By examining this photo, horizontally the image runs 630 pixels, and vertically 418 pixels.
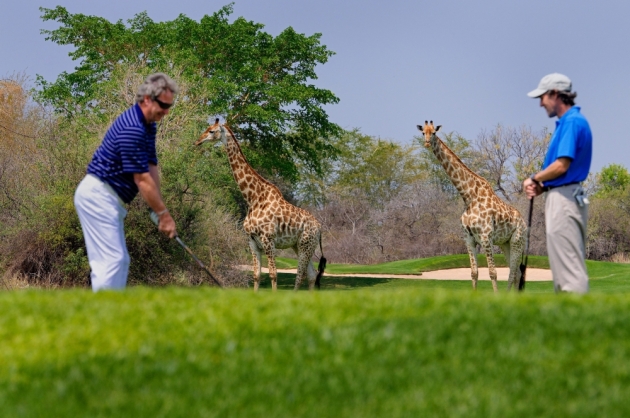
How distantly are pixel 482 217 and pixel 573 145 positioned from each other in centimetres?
800

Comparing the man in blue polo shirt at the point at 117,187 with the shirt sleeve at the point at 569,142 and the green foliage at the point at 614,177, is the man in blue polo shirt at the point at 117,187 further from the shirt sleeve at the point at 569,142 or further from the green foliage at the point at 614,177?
the green foliage at the point at 614,177

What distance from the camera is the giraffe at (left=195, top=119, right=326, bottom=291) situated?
17203mm

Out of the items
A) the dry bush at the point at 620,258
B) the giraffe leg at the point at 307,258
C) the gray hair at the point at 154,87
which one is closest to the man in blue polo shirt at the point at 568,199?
the gray hair at the point at 154,87

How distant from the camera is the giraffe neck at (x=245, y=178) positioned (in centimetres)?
1753

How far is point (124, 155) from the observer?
327 inches

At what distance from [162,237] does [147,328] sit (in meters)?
14.9

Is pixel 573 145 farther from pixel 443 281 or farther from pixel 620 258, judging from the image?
pixel 620 258

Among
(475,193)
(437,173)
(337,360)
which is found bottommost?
(337,360)

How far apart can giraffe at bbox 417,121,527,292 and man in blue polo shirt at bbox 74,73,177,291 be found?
9114 mm

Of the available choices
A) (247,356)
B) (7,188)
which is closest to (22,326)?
(247,356)

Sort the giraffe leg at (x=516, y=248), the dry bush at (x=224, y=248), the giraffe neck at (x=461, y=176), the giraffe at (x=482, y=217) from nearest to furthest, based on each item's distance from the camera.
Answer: the giraffe at (x=482, y=217) → the giraffe neck at (x=461, y=176) → the giraffe leg at (x=516, y=248) → the dry bush at (x=224, y=248)

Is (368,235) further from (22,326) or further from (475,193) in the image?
(22,326)

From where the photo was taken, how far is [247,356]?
5.58 metres

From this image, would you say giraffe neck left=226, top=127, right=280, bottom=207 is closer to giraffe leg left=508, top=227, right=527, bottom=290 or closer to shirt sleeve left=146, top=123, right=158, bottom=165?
giraffe leg left=508, top=227, right=527, bottom=290
